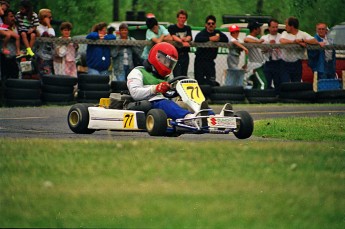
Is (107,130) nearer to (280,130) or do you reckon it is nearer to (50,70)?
(280,130)

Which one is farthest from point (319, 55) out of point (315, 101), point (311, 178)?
point (311, 178)

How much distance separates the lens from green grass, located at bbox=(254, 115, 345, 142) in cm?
1493

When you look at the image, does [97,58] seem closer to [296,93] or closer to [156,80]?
[296,93]

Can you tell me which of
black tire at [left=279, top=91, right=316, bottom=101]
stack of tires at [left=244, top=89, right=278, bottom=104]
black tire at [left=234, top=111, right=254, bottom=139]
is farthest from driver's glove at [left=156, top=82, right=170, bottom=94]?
black tire at [left=279, top=91, right=316, bottom=101]

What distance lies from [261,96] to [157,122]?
836cm

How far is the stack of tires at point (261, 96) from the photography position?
2162 centimetres

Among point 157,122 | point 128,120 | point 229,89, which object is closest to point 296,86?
point 229,89

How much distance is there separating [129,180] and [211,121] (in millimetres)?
4354

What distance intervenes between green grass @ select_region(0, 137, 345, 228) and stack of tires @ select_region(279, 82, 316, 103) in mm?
9193

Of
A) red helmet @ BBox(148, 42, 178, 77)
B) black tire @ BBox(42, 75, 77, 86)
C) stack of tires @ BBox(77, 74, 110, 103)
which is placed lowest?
stack of tires @ BBox(77, 74, 110, 103)

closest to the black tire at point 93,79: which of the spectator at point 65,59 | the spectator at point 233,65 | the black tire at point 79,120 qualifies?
the spectator at point 65,59

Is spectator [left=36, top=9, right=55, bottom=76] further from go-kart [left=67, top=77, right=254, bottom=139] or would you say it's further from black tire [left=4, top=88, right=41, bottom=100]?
go-kart [left=67, top=77, right=254, bottom=139]

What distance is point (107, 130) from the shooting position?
15.5 metres

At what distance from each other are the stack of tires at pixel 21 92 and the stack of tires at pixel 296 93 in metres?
5.08
